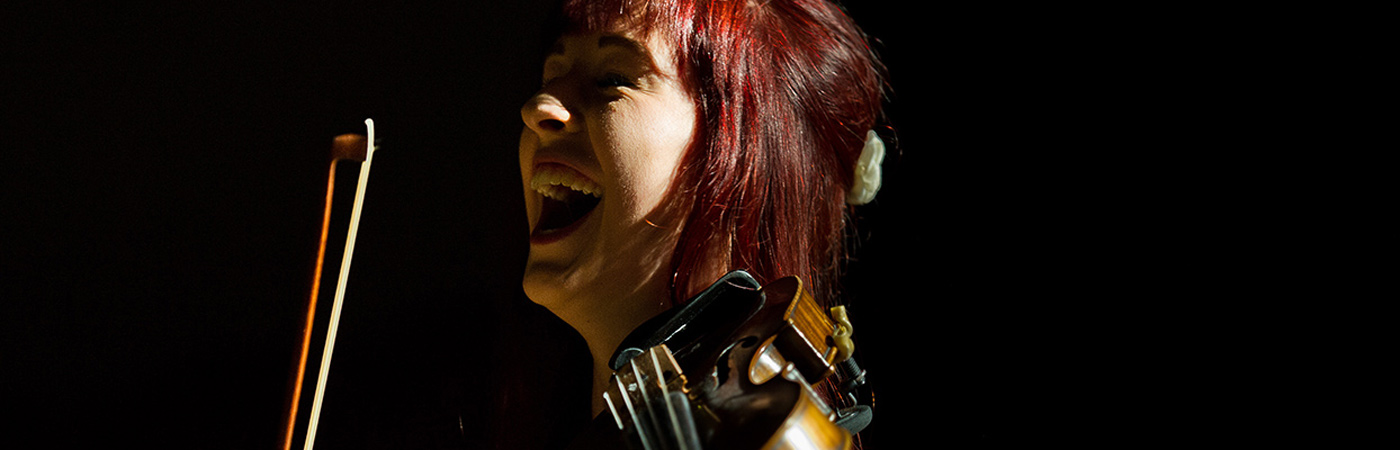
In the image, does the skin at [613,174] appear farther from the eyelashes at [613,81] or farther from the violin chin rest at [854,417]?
the violin chin rest at [854,417]

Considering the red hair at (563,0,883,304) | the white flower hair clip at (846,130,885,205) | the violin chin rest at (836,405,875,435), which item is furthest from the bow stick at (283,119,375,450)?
the white flower hair clip at (846,130,885,205)

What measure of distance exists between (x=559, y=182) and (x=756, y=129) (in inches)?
8.9

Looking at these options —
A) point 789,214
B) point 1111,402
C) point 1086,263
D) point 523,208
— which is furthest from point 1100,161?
point 523,208

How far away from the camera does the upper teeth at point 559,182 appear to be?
3.55 feet

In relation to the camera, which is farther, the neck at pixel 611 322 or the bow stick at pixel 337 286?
the neck at pixel 611 322

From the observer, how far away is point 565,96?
3.61ft

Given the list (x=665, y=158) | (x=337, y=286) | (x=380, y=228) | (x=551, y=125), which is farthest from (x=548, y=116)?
(x=380, y=228)

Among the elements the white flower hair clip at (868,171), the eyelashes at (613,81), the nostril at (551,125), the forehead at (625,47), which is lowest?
the white flower hair clip at (868,171)

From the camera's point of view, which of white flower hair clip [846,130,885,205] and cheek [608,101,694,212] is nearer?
cheek [608,101,694,212]

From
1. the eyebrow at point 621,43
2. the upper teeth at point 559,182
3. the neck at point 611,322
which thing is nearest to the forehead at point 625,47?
the eyebrow at point 621,43

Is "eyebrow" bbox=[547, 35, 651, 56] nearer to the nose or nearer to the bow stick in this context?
the nose

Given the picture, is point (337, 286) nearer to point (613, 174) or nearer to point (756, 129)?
point (613, 174)

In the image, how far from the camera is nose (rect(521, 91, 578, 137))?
42.2 inches

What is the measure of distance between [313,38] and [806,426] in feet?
4.05
